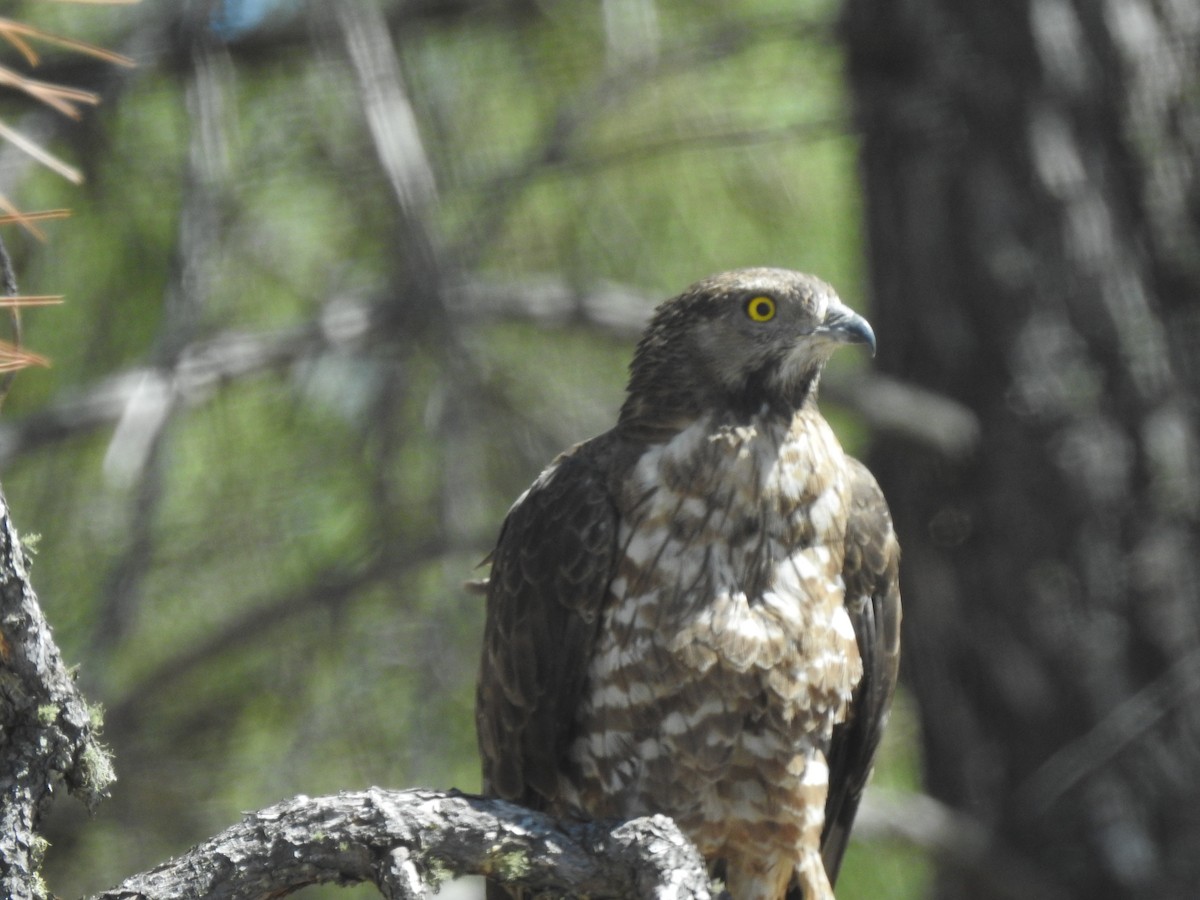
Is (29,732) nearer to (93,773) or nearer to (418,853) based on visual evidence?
(93,773)

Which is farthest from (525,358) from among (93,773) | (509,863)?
(93,773)

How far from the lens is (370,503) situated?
4.91 m

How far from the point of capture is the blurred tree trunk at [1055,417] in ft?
17.1

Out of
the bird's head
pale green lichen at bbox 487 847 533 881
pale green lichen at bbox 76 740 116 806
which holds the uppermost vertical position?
the bird's head

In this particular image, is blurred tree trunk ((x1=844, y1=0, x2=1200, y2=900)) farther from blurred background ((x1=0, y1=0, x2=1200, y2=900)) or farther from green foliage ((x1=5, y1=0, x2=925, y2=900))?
green foliage ((x1=5, y1=0, x2=925, y2=900))

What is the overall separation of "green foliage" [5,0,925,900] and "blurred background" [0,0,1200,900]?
2 centimetres

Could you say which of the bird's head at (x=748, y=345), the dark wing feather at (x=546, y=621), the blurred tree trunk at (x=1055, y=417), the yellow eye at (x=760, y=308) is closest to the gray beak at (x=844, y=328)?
the bird's head at (x=748, y=345)

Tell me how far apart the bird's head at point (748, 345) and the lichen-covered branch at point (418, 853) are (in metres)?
1.12

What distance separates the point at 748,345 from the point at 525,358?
1756 millimetres

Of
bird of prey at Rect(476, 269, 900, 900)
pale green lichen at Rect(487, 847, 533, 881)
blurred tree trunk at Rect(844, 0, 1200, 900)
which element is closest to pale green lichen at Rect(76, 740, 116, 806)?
pale green lichen at Rect(487, 847, 533, 881)

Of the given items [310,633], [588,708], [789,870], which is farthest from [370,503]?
[789,870]

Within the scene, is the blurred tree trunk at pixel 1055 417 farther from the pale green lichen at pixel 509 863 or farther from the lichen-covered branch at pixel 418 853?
the pale green lichen at pixel 509 863

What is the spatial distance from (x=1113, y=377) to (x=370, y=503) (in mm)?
2643

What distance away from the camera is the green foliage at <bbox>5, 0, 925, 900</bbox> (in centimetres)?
460
